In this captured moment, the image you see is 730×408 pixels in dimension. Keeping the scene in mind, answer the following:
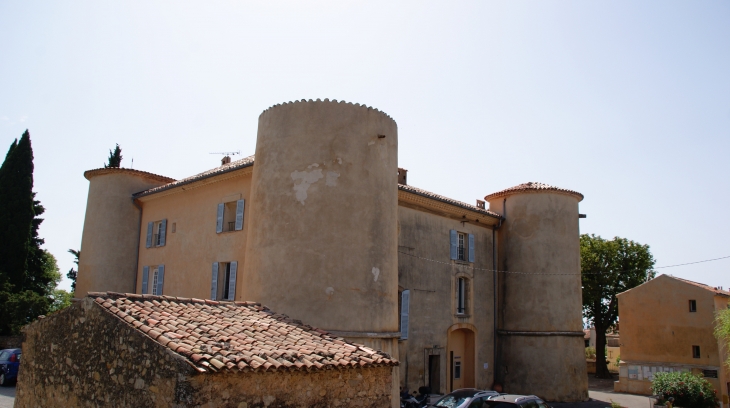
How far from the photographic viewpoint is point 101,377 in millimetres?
9047

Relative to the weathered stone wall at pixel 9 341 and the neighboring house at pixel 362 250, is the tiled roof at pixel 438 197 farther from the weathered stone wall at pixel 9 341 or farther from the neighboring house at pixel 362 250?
the weathered stone wall at pixel 9 341

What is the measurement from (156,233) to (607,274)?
100 ft

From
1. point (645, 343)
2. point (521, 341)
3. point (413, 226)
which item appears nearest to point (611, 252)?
point (645, 343)

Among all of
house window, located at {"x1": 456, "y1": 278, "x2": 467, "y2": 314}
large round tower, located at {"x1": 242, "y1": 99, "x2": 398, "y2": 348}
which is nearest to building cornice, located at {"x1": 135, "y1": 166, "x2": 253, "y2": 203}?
large round tower, located at {"x1": 242, "y1": 99, "x2": 398, "y2": 348}

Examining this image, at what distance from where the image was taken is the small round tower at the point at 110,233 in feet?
83.5

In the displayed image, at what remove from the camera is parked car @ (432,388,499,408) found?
15.1m

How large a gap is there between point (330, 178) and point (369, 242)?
1.93 m

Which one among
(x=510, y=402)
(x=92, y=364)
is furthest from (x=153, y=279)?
(x=92, y=364)

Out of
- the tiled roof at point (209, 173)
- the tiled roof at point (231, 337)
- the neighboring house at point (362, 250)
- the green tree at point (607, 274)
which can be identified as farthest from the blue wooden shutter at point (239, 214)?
the green tree at point (607, 274)

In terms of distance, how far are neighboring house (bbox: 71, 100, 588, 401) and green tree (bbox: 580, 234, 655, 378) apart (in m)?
15.0

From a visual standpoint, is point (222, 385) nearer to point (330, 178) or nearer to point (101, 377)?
point (101, 377)

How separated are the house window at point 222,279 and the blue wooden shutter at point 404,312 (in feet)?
20.0

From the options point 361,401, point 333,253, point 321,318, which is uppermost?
point 333,253

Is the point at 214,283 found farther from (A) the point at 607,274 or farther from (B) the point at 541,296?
(A) the point at 607,274
